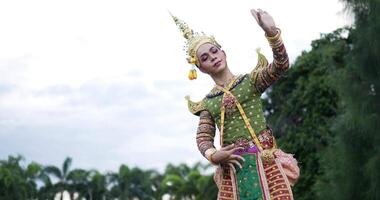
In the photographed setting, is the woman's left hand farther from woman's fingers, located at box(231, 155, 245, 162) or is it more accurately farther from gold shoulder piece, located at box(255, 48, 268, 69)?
woman's fingers, located at box(231, 155, 245, 162)

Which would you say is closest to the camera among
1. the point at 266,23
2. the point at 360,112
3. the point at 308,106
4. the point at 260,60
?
the point at 266,23

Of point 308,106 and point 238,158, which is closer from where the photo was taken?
point 238,158

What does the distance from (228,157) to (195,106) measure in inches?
24.2

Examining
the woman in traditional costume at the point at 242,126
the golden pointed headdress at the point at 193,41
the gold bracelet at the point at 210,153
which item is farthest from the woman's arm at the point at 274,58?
the gold bracelet at the point at 210,153

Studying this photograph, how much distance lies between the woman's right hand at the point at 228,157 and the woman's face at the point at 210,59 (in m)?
0.61

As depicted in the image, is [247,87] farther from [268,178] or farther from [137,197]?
[137,197]

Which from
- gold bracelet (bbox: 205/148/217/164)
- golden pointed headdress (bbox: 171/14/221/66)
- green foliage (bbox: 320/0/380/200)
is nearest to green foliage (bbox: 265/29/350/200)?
green foliage (bbox: 320/0/380/200)

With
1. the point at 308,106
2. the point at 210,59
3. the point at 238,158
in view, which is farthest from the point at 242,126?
the point at 308,106

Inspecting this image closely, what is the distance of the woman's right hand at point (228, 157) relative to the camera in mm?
4641

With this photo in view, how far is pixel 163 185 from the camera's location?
129ft

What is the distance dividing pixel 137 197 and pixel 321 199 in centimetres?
2699

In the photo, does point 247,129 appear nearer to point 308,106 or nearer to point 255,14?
point 255,14

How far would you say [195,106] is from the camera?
5.13 meters

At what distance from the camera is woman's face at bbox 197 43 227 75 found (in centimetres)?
500
